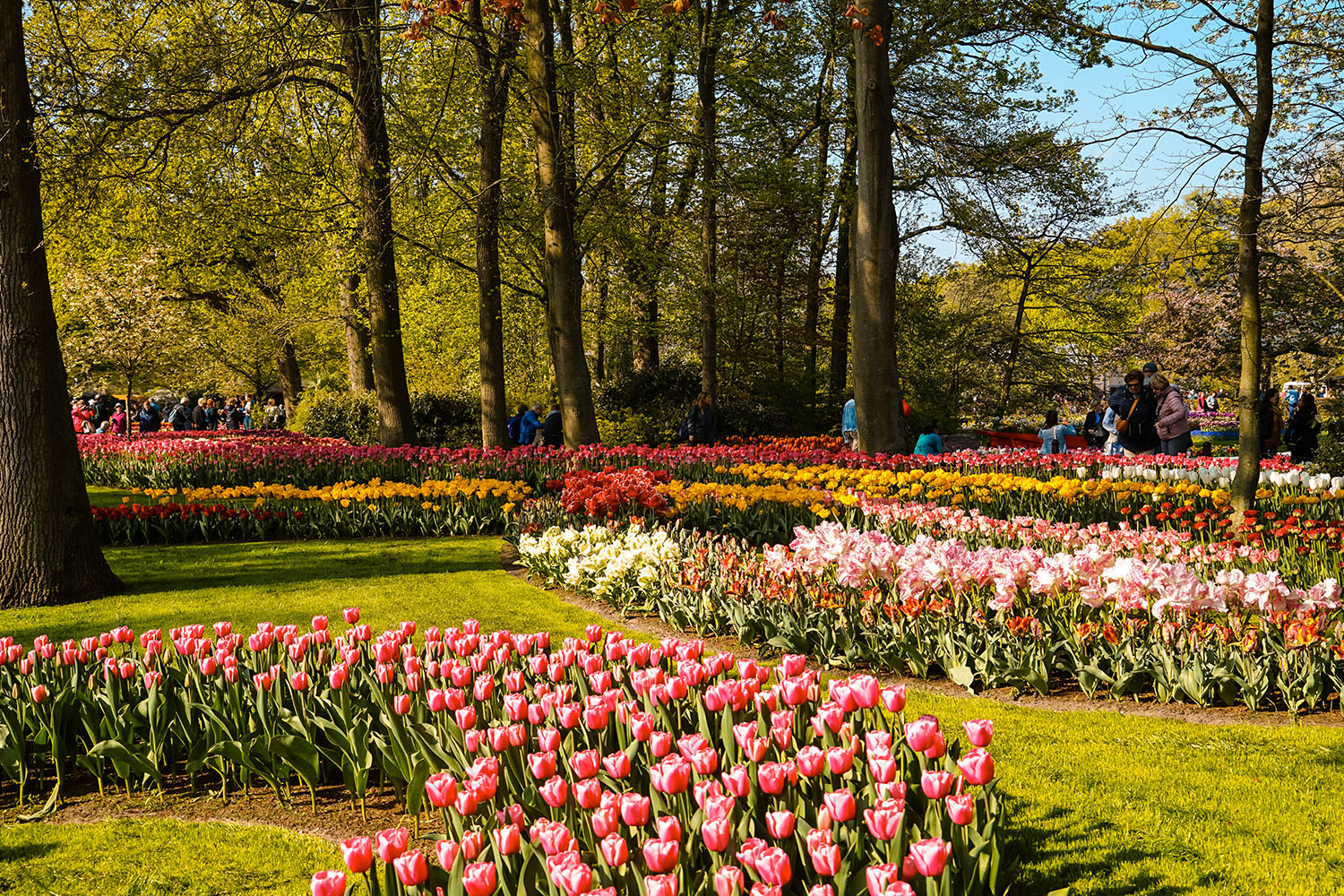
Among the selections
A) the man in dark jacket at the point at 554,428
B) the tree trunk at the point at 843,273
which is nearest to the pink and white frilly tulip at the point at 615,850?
the man in dark jacket at the point at 554,428

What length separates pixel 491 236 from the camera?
582 inches

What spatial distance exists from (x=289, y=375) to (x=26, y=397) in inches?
1149

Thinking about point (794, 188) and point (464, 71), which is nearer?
point (464, 71)

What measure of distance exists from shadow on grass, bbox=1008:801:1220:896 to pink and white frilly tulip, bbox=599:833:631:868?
1.34 metres

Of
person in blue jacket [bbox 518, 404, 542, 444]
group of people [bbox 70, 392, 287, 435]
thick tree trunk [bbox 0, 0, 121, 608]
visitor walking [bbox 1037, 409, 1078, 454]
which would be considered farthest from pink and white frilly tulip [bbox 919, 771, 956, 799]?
group of people [bbox 70, 392, 287, 435]

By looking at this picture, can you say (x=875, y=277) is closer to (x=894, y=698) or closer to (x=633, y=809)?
(x=894, y=698)

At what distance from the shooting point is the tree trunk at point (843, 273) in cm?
2178

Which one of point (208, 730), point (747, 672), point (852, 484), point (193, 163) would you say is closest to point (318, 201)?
point (193, 163)

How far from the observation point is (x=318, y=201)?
16281mm

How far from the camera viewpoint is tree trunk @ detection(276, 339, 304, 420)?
3278 centimetres

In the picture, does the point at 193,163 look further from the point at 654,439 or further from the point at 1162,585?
the point at 1162,585

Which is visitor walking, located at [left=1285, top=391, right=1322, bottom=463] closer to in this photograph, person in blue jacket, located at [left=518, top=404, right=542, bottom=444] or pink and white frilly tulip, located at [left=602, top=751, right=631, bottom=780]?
person in blue jacket, located at [left=518, top=404, right=542, bottom=444]

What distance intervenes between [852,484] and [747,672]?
23.9ft

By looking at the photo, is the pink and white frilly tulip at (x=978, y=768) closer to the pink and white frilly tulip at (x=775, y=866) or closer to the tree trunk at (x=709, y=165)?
the pink and white frilly tulip at (x=775, y=866)
